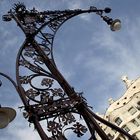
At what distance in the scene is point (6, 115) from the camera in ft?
23.4

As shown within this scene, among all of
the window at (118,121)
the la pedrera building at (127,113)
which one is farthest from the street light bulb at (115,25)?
the window at (118,121)

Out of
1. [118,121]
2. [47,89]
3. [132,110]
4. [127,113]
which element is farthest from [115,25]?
[118,121]

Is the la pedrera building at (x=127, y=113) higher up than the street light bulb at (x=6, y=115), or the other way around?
the la pedrera building at (x=127, y=113)

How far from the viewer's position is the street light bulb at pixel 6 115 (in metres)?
7.07

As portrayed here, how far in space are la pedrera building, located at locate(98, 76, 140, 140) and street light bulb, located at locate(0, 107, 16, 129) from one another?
143 ft

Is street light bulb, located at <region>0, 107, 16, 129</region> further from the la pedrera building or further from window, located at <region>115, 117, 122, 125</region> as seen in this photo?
window, located at <region>115, 117, 122, 125</region>

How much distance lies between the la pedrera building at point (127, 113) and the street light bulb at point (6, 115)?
43.5 metres

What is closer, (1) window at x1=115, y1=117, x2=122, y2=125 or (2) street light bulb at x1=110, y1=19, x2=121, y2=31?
(2) street light bulb at x1=110, y1=19, x2=121, y2=31

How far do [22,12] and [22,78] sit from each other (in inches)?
99.7

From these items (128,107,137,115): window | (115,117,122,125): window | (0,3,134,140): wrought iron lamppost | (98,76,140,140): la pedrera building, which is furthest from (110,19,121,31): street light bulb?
(115,117,122,125): window

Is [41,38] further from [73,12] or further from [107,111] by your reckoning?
[107,111]

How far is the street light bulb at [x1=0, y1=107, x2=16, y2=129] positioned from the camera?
23.2 feet

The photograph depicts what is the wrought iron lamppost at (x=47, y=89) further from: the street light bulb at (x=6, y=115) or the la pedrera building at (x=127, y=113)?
the la pedrera building at (x=127, y=113)

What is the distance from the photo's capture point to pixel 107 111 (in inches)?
2142
